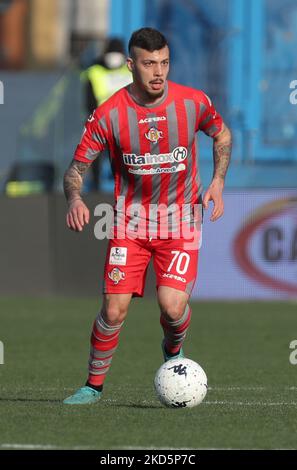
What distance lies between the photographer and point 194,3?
→ 69.2 feet

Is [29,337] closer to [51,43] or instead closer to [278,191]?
[278,191]

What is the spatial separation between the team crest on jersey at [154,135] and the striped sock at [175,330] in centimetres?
105

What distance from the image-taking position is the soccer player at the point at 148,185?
873 centimetres

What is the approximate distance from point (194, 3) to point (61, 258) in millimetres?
5802

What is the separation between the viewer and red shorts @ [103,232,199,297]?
28.8 feet

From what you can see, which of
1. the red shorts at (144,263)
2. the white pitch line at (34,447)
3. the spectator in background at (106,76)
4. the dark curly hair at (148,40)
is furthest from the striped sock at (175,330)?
the spectator in background at (106,76)

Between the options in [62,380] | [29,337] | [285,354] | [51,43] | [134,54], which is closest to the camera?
[134,54]

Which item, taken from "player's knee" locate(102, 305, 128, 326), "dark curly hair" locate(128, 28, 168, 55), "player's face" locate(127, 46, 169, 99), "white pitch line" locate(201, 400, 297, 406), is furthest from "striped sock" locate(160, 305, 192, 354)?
"dark curly hair" locate(128, 28, 168, 55)

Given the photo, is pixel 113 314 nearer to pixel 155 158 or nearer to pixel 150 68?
pixel 155 158

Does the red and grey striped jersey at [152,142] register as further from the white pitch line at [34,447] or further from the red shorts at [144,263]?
the white pitch line at [34,447]

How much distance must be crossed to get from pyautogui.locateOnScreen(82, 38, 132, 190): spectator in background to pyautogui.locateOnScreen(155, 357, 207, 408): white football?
348 inches

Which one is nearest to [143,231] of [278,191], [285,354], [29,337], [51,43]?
[285,354]

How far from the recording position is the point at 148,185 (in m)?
8.87

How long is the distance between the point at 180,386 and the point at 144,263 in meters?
0.85
